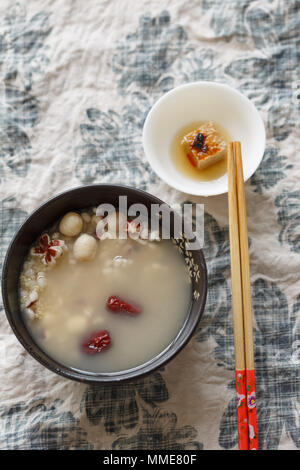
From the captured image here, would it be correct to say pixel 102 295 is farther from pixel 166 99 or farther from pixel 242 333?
pixel 166 99

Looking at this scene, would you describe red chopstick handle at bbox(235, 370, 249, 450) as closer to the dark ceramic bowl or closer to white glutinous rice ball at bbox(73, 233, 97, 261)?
the dark ceramic bowl

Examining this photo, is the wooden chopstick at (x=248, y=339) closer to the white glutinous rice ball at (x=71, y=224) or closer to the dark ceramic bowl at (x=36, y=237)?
the dark ceramic bowl at (x=36, y=237)

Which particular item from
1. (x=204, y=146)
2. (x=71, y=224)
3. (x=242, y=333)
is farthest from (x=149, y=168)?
(x=242, y=333)

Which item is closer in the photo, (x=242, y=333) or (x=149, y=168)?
(x=242, y=333)

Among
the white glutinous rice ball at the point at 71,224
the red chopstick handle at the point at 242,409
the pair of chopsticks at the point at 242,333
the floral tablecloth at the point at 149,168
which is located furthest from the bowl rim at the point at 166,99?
the red chopstick handle at the point at 242,409

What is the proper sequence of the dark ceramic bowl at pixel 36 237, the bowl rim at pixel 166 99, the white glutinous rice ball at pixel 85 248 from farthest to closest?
the bowl rim at pixel 166 99
the white glutinous rice ball at pixel 85 248
the dark ceramic bowl at pixel 36 237

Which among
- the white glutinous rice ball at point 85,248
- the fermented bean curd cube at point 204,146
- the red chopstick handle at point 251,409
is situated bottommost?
the red chopstick handle at point 251,409

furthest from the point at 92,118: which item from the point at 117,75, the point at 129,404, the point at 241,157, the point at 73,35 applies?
the point at 129,404
